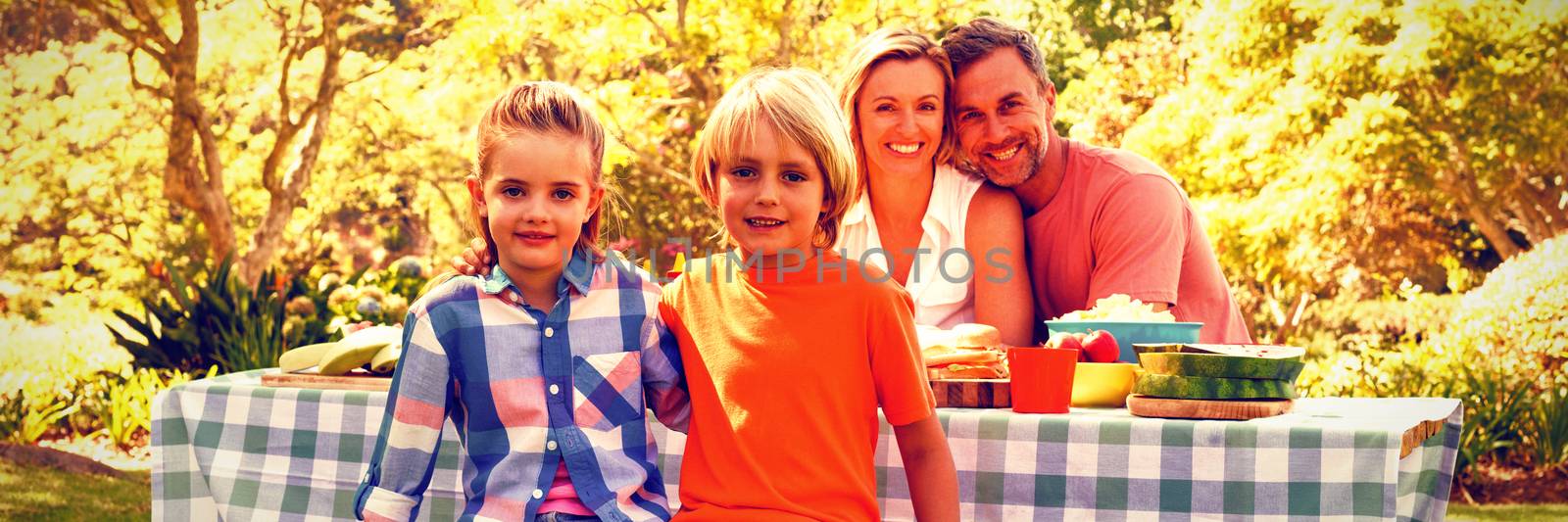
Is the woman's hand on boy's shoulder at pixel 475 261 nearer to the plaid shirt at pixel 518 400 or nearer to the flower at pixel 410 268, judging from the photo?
the plaid shirt at pixel 518 400

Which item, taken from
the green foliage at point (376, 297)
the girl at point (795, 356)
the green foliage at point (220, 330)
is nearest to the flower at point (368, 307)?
the green foliage at point (376, 297)

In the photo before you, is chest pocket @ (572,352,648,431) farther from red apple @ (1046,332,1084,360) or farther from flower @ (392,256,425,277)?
flower @ (392,256,425,277)

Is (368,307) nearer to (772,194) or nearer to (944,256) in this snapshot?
(944,256)

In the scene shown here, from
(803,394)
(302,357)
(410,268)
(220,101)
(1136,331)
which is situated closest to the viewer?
Result: (803,394)

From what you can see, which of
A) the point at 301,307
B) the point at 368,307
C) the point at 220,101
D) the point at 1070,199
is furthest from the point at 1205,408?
the point at 220,101

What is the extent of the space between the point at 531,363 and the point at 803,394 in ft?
1.52

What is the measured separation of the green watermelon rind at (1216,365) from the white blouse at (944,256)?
999 millimetres

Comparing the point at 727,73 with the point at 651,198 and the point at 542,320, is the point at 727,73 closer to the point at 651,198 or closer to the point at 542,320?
the point at 651,198

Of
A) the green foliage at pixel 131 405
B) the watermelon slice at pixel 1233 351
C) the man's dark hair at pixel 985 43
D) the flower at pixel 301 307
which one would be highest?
the man's dark hair at pixel 985 43

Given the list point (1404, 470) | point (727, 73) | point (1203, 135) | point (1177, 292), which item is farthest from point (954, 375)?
point (727, 73)

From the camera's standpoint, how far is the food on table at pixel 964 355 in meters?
2.50

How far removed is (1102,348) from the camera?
8.46 ft

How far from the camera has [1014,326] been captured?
129 inches

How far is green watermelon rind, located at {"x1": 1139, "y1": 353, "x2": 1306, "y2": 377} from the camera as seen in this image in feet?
7.38
